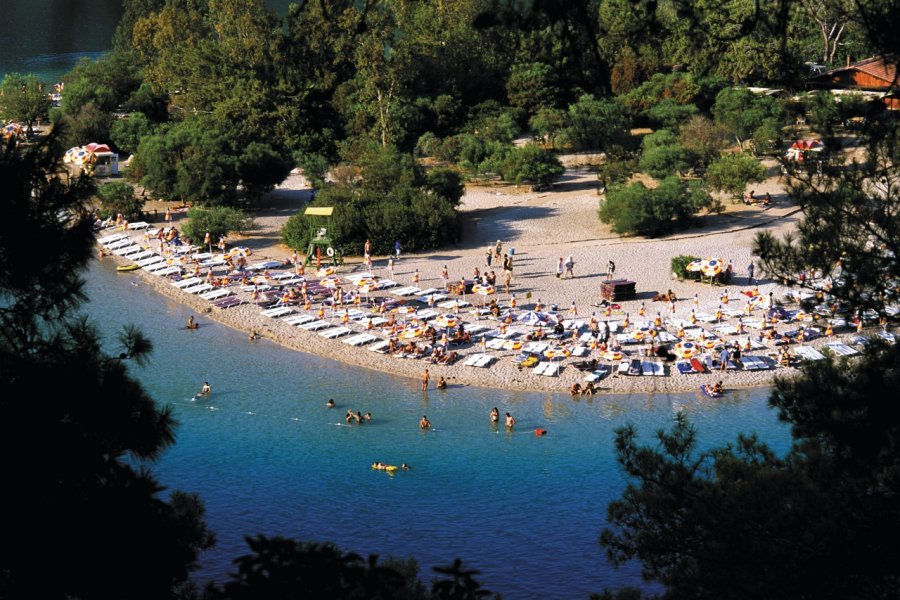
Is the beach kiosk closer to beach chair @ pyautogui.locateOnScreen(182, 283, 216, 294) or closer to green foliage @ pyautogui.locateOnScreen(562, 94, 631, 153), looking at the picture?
beach chair @ pyautogui.locateOnScreen(182, 283, 216, 294)

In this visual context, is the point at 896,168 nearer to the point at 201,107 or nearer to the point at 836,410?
the point at 836,410

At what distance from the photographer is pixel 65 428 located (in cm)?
1113

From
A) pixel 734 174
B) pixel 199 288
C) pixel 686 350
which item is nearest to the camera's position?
pixel 686 350

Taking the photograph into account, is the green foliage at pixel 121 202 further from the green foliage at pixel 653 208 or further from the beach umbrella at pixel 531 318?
the beach umbrella at pixel 531 318

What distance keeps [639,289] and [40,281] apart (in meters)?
25.5

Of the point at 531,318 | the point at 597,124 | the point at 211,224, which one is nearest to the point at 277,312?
the point at 531,318

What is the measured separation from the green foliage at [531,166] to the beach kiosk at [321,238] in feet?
28.5

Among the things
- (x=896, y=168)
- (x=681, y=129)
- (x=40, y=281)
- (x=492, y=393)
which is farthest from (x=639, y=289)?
(x=40, y=281)

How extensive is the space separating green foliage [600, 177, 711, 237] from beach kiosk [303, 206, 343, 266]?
29.2ft

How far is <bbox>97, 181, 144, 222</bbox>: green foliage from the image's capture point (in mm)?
→ 45625

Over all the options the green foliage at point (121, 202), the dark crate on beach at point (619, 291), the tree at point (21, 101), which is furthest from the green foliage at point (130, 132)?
the dark crate on beach at point (619, 291)

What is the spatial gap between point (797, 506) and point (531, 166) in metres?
34.4

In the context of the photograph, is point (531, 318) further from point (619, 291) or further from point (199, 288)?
point (199, 288)

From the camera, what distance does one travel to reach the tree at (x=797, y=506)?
12445mm
